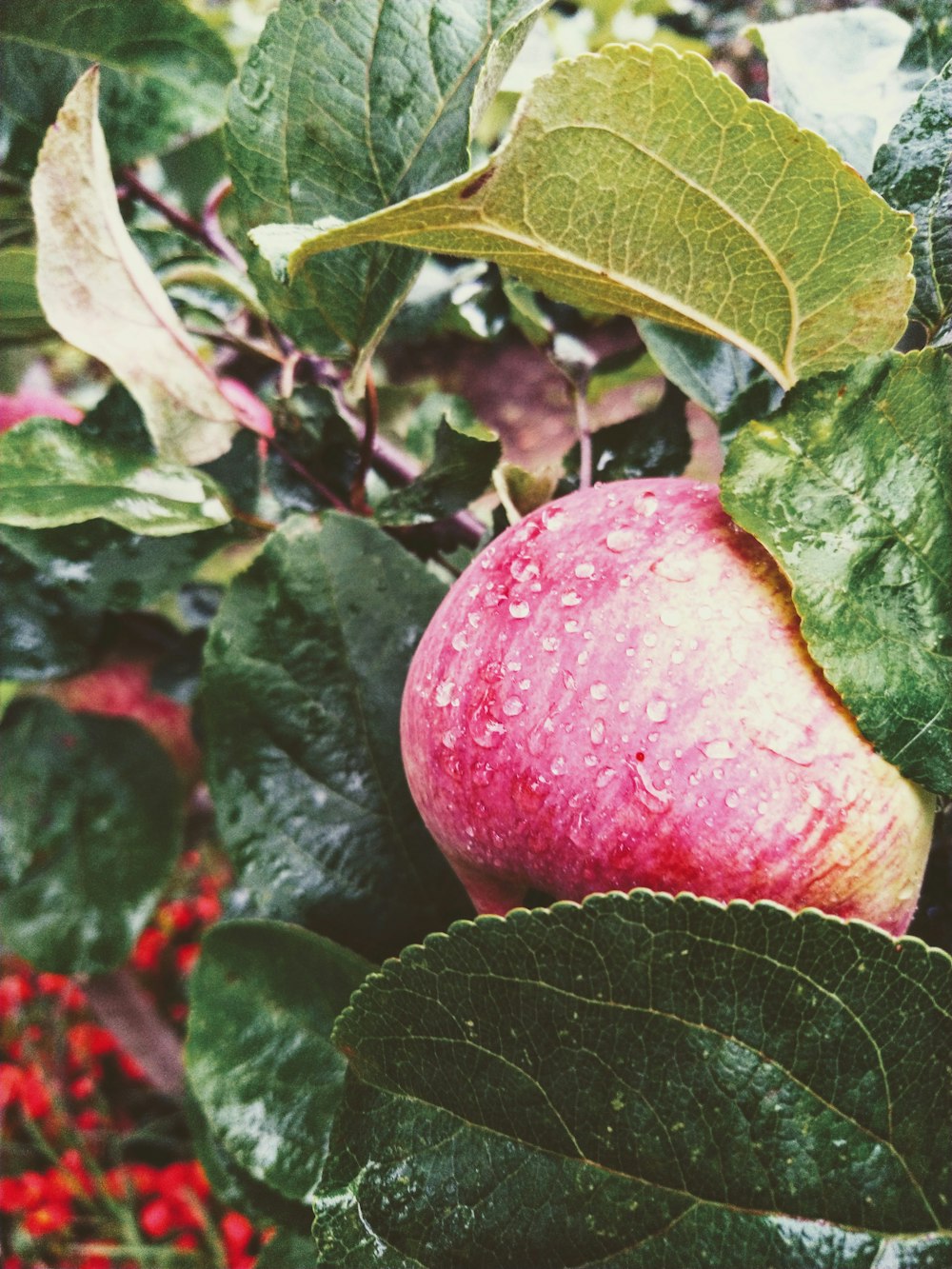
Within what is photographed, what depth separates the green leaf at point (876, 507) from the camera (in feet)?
1.03

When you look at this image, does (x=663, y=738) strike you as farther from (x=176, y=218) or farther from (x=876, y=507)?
(x=176, y=218)

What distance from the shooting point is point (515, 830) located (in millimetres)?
325

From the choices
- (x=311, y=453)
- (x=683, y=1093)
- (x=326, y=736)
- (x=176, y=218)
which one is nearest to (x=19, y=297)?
(x=176, y=218)

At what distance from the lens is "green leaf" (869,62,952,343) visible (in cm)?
34

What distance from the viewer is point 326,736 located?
49 centimetres

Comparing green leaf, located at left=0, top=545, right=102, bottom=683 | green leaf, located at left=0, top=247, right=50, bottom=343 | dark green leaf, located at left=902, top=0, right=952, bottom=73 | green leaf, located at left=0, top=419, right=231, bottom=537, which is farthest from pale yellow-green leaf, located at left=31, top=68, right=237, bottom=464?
dark green leaf, located at left=902, top=0, right=952, bottom=73

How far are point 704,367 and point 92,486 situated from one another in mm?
283

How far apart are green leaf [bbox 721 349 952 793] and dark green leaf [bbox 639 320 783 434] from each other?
108mm

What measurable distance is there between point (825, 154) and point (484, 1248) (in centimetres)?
35

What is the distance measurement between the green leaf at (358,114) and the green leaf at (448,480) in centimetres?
6

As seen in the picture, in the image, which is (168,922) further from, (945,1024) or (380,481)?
(945,1024)

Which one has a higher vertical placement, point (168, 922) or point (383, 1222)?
point (383, 1222)

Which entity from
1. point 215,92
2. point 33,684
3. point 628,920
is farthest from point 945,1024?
point 33,684

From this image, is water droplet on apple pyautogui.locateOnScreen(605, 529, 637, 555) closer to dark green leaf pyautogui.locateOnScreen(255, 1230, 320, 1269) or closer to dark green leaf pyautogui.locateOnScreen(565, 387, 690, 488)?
dark green leaf pyautogui.locateOnScreen(565, 387, 690, 488)
